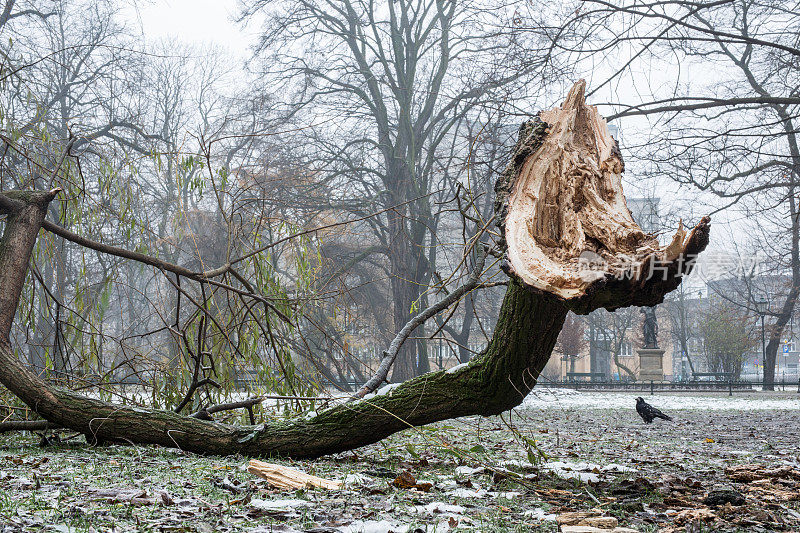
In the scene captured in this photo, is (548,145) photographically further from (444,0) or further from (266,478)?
(444,0)

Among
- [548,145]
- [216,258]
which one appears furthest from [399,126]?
[548,145]

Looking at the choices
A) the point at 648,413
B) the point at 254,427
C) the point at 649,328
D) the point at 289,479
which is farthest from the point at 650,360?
the point at 289,479

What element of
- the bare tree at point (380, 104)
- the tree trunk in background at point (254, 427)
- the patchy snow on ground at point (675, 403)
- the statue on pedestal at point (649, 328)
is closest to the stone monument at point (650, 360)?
the statue on pedestal at point (649, 328)

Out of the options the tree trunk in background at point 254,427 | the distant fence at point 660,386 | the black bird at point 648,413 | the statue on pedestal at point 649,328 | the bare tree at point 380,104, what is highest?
the bare tree at point 380,104

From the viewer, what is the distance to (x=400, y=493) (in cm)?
279

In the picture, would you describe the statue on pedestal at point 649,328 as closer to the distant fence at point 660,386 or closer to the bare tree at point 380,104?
the distant fence at point 660,386

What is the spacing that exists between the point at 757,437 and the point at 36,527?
6705 mm

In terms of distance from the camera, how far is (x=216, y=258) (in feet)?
53.4

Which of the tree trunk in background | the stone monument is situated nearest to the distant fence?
the stone monument

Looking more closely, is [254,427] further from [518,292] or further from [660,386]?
[660,386]

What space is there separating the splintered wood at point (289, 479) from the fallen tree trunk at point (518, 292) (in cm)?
68

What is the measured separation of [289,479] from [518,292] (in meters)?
1.37

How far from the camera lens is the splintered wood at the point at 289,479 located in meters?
2.79

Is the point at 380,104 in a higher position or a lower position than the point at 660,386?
higher
